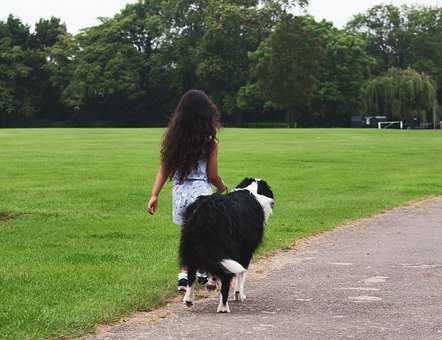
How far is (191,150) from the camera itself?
7426 millimetres

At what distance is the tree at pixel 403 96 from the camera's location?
249 feet

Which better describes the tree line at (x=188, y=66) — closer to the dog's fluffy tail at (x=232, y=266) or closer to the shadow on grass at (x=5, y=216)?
the shadow on grass at (x=5, y=216)

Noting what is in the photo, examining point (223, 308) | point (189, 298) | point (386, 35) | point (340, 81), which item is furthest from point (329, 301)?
point (386, 35)

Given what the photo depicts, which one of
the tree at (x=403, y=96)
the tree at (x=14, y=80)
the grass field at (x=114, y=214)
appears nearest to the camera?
the grass field at (x=114, y=214)

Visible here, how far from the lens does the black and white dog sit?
6.70 m

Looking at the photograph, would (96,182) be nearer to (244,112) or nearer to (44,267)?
(44,267)

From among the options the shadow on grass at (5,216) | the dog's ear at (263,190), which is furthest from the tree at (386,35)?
the dog's ear at (263,190)

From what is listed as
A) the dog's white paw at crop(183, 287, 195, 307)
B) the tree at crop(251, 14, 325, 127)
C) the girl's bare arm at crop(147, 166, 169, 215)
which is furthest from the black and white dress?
the tree at crop(251, 14, 325, 127)

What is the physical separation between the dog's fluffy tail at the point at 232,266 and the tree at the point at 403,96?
71539mm

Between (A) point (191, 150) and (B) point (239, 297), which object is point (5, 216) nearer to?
(A) point (191, 150)

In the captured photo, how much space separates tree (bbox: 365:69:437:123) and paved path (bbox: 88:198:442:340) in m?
66.7

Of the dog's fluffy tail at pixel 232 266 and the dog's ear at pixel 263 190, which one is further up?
the dog's ear at pixel 263 190

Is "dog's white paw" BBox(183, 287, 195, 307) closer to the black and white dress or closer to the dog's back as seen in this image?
the dog's back

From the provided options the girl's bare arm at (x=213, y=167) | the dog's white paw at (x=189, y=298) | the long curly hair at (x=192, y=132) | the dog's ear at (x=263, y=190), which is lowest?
the dog's white paw at (x=189, y=298)
